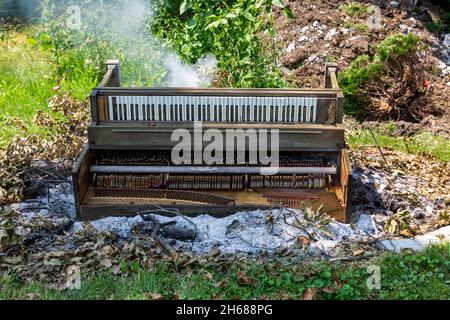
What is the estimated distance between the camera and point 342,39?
10086 mm

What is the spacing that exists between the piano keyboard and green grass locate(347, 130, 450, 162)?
6.58 ft

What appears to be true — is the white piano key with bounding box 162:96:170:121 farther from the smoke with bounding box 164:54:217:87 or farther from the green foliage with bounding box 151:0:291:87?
the smoke with bounding box 164:54:217:87

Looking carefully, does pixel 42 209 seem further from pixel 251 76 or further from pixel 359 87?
pixel 359 87

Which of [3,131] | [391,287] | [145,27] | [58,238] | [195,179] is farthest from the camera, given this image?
[145,27]

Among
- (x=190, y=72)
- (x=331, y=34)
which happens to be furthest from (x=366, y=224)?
(x=331, y=34)

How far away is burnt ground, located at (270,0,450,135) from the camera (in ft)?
31.5

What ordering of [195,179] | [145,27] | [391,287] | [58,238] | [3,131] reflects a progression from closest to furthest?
[391,287] < [58,238] < [195,179] < [3,131] < [145,27]

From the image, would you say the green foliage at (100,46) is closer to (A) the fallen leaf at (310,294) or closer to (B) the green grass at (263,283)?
(B) the green grass at (263,283)

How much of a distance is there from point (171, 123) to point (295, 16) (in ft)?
A: 16.5

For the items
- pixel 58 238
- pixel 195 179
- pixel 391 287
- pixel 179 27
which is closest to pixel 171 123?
pixel 195 179

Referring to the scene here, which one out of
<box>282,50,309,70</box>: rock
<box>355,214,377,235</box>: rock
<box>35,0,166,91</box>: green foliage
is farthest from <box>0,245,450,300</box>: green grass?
<box>282,50,309,70</box>: rock

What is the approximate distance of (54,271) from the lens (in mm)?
5434

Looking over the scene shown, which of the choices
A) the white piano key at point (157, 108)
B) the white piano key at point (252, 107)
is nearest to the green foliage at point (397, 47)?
the white piano key at point (252, 107)

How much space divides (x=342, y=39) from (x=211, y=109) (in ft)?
14.4
